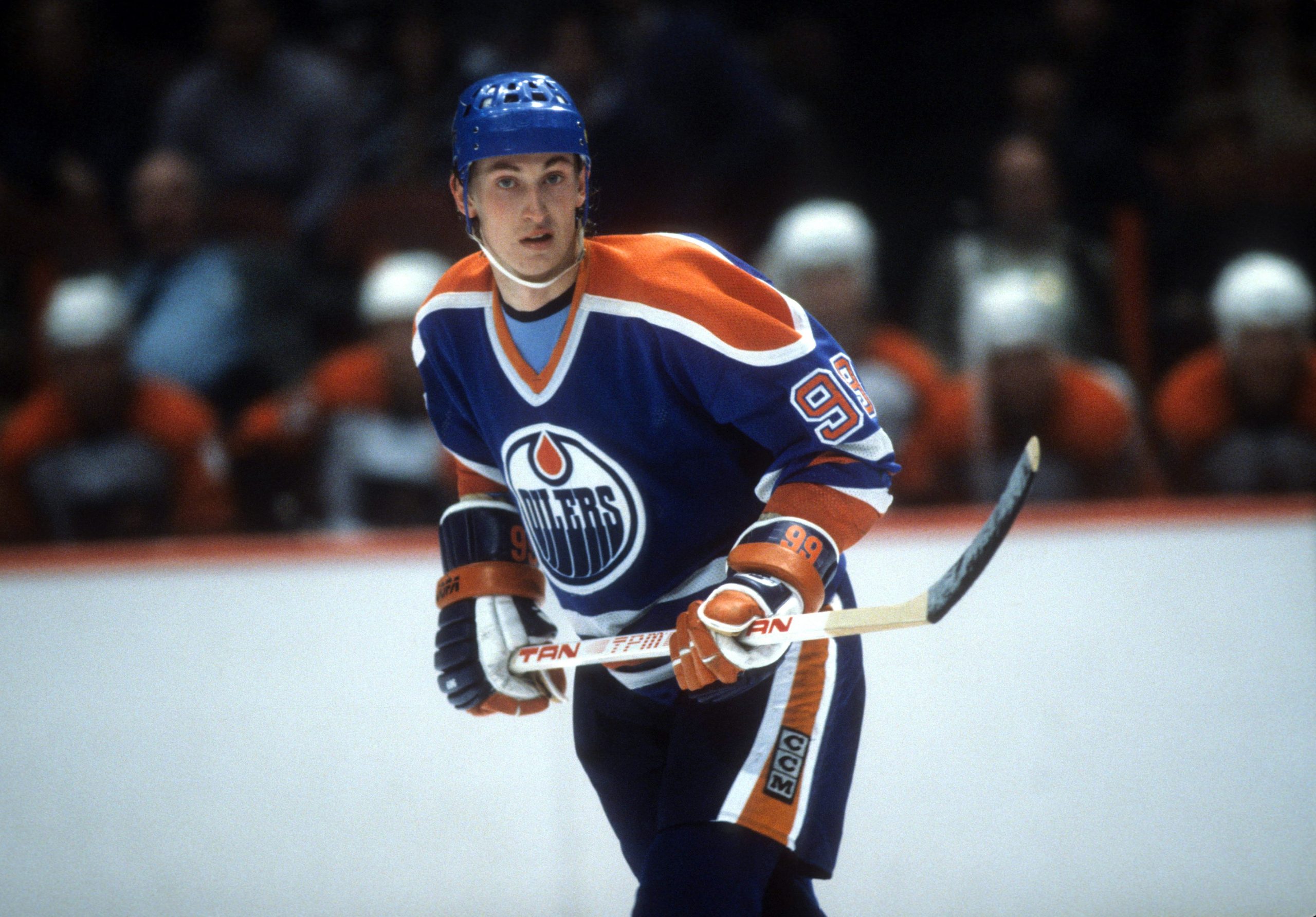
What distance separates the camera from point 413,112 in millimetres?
→ 4418

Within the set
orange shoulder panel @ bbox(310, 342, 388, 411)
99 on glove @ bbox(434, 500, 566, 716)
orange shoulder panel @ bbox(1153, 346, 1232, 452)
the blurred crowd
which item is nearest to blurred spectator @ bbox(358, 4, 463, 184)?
the blurred crowd

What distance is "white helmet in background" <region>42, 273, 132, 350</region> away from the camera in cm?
390

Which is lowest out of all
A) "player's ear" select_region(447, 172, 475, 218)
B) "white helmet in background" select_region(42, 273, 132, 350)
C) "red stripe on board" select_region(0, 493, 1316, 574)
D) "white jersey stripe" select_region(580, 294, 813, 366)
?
"red stripe on board" select_region(0, 493, 1316, 574)

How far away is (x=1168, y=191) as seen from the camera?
4285 millimetres

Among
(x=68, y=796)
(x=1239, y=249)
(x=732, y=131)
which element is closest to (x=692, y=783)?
(x=68, y=796)

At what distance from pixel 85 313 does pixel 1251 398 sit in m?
3.06

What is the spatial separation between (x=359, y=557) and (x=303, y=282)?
1.18 metres

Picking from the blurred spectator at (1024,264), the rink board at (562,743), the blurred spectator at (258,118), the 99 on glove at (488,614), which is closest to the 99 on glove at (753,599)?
the 99 on glove at (488,614)

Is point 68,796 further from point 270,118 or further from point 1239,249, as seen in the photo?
point 1239,249

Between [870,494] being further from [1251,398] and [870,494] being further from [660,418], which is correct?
[1251,398]

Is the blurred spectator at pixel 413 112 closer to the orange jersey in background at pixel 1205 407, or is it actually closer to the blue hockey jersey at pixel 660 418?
the orange jersey in background at pixel 1205 407

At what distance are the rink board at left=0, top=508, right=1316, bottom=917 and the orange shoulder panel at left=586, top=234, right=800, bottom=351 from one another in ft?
4.54

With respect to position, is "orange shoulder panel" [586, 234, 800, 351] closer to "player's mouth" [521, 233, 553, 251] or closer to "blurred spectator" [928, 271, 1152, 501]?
"player's mouth" [521, 233, 553, 251]

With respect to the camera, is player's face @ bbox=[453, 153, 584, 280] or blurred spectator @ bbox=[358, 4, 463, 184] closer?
player's face @ bbox=[453, 153, 584, 280]
